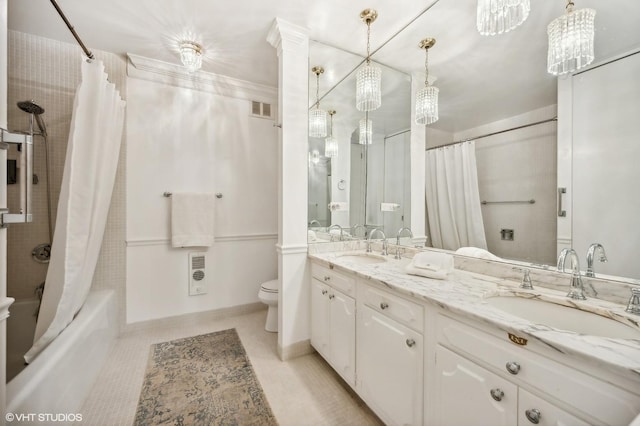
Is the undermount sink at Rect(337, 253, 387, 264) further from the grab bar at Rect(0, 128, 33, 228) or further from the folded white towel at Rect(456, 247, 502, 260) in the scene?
the grab bar at Rect(0, 128, 33, 228)

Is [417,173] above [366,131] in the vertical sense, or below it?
below

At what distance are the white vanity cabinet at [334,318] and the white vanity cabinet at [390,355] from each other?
7cm

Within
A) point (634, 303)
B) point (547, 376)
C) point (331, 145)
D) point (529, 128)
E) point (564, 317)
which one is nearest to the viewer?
point (547, 376)

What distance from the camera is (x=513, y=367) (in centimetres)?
73

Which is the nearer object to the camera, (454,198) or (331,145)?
(454,198)

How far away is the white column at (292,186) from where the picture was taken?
184cm

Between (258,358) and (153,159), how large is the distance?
78.5 inches

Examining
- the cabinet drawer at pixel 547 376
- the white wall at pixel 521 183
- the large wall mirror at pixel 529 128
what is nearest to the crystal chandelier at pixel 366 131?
the large wall mirror at pixel 529 128

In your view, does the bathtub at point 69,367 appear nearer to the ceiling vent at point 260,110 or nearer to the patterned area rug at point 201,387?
the patterned area rug at point 201,387

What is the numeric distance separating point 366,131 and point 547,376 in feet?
6.40

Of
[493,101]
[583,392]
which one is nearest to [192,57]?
[493,101]

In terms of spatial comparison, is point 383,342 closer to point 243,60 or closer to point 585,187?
point 585,187

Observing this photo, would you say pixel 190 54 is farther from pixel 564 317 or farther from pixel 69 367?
pixel 564 317
